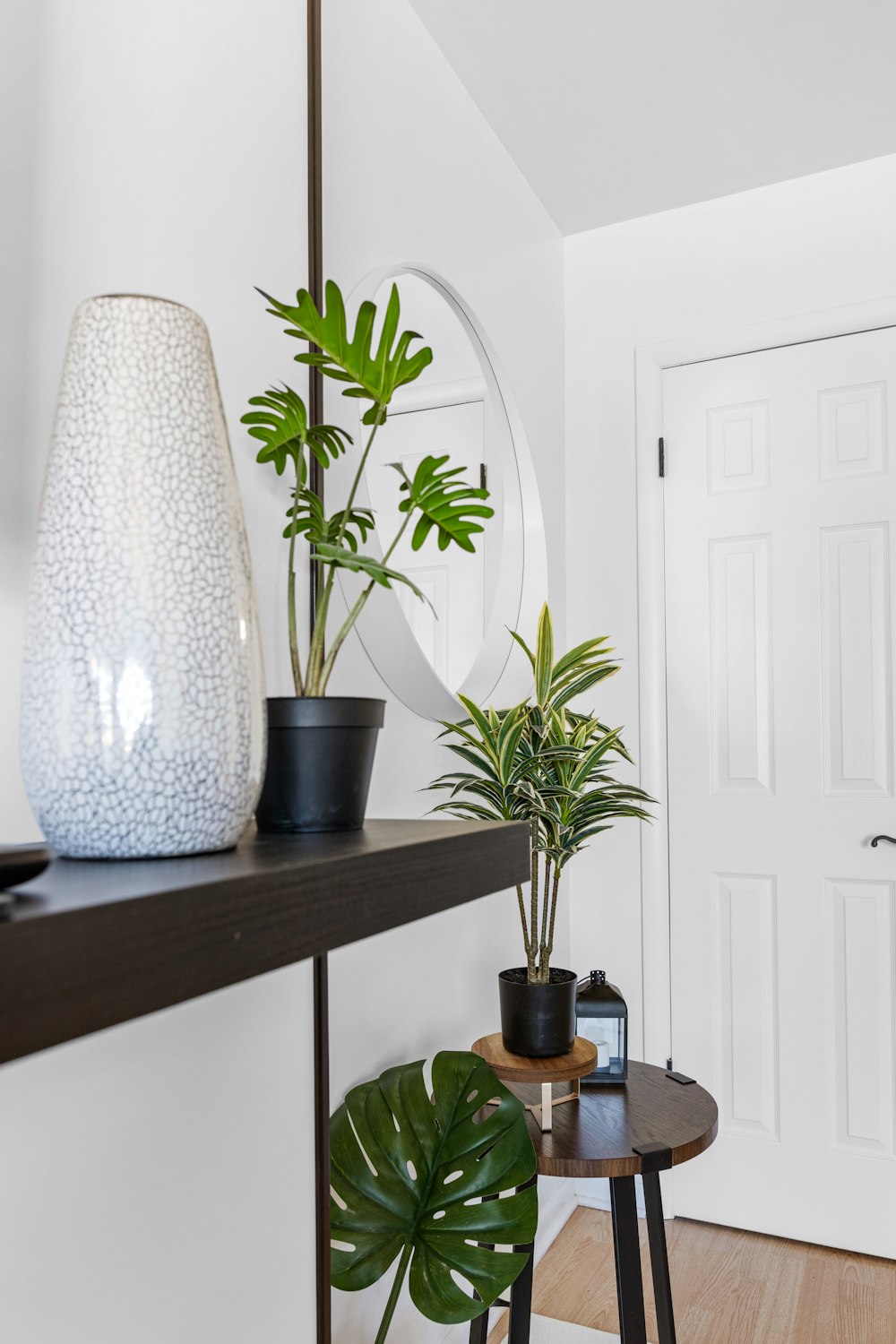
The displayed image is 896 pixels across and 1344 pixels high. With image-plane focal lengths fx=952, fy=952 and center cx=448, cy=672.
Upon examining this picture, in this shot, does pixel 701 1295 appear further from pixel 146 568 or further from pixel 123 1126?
pixel 146 568

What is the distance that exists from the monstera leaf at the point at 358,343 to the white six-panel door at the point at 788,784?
62.6 inches

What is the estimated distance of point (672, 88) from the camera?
1.90m

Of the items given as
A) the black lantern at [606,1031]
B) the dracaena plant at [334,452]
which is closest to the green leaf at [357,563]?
the dracaena plant at [334,452]

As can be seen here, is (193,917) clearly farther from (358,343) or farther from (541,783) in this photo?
(541,783)

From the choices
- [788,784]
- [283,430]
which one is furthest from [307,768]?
[788,784]

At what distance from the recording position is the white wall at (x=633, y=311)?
2.15 m

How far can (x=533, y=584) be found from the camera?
2088 millimetres

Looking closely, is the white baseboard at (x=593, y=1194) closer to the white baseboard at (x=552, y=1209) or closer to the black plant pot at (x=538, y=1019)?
the white baseboard at (x=552, y=1209)

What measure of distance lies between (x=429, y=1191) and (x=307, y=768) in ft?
2.66

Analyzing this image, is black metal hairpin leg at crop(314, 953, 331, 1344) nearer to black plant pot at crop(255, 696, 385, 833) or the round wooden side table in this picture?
the round wooden side table

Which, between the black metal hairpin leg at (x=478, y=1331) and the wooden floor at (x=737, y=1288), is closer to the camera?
the black metal hairpin leg at (x=478, y=1331)

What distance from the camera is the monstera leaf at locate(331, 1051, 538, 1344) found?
1.20 m

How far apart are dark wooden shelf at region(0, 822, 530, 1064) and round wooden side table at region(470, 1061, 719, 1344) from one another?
85 centimetres

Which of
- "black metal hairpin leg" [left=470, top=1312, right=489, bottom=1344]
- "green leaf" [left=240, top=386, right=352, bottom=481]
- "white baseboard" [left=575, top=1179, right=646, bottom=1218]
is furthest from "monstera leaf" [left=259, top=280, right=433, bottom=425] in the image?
"white baseboard" [left=575, top=1179, right=646, bottom=1218]
